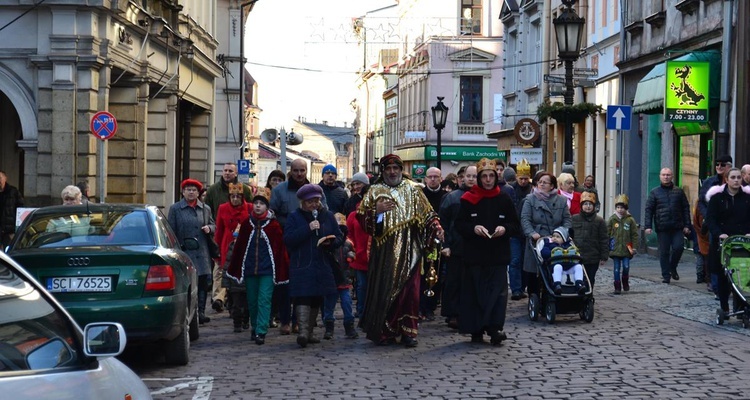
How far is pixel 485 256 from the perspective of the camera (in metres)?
12.8

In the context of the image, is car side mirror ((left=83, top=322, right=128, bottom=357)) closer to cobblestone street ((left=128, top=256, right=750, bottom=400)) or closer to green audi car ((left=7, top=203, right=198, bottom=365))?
cobblestone street ((left=128, top=256, right=750, bottom=400))

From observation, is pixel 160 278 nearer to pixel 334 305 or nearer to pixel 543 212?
pixel 334 305

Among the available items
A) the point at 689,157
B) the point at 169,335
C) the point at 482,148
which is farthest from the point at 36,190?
the point at 482,148

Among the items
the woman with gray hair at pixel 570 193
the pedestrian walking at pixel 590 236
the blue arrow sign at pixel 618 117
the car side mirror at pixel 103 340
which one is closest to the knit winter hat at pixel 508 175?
the woman with gray hair at pixel 570 193

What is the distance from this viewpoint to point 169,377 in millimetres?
10766

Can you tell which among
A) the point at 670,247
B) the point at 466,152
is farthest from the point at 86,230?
the point at 466,152

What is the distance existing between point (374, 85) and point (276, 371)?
100 meters

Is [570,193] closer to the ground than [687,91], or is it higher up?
closer to the ground

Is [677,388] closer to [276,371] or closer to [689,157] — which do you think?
[276,371]

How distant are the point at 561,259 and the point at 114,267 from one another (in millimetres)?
5764

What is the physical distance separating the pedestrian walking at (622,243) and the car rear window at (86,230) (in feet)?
27.6

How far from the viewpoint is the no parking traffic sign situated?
21.4 meters

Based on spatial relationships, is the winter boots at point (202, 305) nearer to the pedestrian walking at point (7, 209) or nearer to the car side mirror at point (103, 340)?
the pedestrian walking at point (7, 209)

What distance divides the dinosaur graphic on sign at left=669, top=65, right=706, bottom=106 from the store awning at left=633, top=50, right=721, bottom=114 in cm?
20
